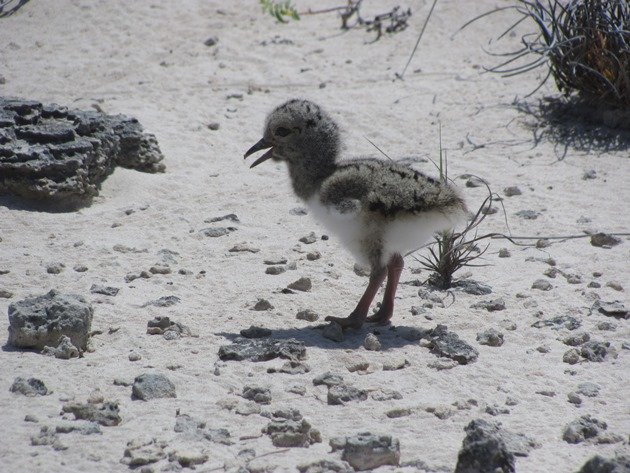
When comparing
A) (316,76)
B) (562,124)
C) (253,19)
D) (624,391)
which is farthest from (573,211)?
(253,19)

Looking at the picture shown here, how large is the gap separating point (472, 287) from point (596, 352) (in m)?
1.12

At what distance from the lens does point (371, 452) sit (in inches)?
150

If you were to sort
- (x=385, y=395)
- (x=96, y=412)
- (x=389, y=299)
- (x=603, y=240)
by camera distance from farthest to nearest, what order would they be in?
(x=603, y=240), (x=389, y=299), (x=385, y=395), (x=96, y=412)

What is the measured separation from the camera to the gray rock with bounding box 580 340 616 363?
496 cm

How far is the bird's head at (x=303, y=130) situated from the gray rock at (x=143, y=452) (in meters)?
2.45

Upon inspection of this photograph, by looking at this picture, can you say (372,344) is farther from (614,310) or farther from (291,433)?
(614,310)

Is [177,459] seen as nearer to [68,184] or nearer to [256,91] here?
[68,184]

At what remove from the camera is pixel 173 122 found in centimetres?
848

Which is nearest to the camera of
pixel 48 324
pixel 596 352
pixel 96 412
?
pixel 96 412

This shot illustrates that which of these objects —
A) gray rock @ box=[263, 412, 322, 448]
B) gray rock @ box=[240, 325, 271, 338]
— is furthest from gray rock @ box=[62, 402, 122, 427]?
gray rock @ box=[240, 325, 271, 338]

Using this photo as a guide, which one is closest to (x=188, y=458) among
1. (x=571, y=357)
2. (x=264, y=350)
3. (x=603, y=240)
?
(x=264, y=350)

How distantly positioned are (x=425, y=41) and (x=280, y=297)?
5.53 meters

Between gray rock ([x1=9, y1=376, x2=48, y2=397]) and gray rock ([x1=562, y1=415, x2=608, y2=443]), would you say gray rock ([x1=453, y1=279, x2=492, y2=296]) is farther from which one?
gray rock ([x1=9, y1=376, x2=48, y2=397])

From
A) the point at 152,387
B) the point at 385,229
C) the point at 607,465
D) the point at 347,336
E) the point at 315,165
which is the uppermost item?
the point at 315,165
